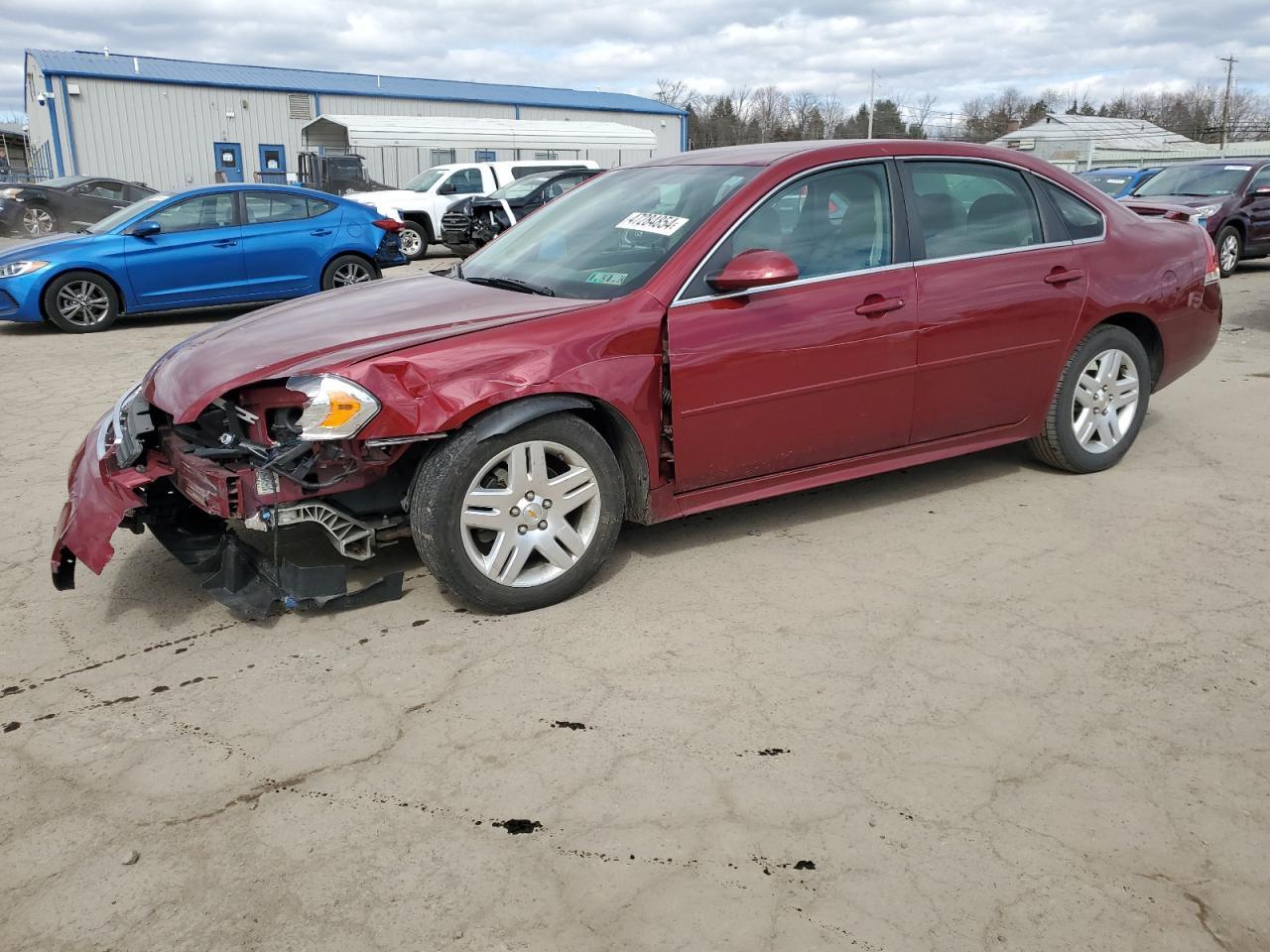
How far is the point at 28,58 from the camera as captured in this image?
1458 inches

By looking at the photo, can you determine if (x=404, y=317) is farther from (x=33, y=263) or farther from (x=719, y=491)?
(x=33, y=263)

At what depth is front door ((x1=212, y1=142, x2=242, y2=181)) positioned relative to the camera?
35.8 meters

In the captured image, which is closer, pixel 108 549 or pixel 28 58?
pixel 108 549

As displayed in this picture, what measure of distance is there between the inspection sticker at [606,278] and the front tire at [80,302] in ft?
27.0

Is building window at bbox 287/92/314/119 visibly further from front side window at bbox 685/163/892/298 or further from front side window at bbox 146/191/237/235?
front side window at bbox 685/163/892/298

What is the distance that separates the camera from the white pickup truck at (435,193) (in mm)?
18064

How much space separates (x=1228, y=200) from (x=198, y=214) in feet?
42.2

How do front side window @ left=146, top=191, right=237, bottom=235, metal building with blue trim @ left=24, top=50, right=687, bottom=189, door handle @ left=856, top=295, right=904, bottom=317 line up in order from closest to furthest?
door handle @ left=856, top=295, right=904, bottom=317
front side window @ left=146, top=191, right=237, bottom=235
metal building with blue trim @ left=24, top=50, right=687, bottom=189

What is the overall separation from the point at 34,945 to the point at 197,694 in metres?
1.11

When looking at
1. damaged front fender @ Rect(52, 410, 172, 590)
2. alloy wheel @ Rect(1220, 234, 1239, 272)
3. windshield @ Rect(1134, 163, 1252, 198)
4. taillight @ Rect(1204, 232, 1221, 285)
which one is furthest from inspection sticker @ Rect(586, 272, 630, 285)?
windshield @ Rect(1134, 163, 1252, 198)

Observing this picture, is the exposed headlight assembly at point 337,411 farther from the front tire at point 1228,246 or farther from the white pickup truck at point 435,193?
the white pickup truck at point 435,193

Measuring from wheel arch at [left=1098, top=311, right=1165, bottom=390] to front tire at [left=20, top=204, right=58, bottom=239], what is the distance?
20.3 m

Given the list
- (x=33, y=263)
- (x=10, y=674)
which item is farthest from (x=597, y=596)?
(x=33, y=263)

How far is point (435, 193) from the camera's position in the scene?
18500 mm
